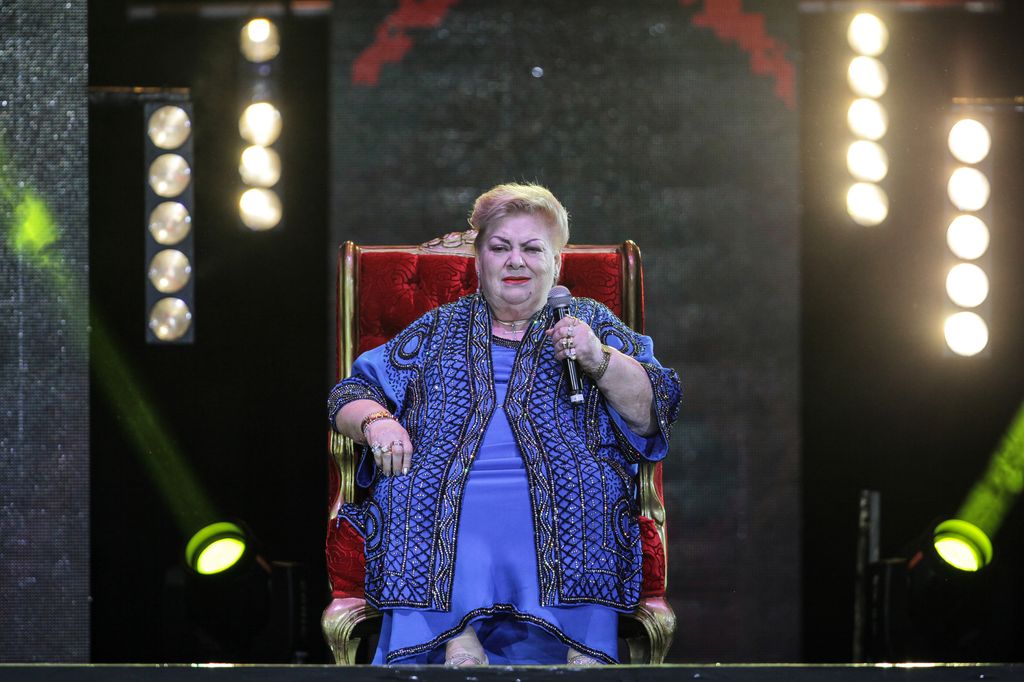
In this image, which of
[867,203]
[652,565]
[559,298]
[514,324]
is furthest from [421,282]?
[867,203]

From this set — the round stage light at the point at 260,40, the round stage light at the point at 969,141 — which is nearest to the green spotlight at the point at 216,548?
the round stage light at the point at 260,40

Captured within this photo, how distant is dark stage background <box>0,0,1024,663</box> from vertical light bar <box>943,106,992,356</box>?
0.04 meters

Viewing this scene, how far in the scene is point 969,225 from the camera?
3.34m

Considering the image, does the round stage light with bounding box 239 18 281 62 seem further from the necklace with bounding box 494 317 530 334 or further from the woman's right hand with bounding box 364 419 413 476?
the woman's right hand with bounding box 364 419 413 476

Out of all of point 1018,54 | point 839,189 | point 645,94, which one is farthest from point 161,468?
point 1018,54

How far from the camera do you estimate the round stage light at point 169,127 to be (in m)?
3.34

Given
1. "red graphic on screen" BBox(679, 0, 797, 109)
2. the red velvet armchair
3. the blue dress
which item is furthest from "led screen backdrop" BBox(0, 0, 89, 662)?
"red graphic on screen" BBox(679, 0, 797, 109)

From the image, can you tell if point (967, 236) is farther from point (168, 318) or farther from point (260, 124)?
point (168, 318)

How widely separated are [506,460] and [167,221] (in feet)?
5.39

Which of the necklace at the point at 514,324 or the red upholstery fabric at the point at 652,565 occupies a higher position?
the necklace at the point at 514,324

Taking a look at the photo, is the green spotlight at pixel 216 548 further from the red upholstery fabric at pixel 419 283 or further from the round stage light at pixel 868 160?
the round stage light at pixel 868 160

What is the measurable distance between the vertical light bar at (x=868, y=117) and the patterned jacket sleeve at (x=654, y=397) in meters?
1.42

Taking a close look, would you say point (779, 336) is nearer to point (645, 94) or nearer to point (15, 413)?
point (645, 94)

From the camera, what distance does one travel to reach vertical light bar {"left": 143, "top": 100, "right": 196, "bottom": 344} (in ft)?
10.9
